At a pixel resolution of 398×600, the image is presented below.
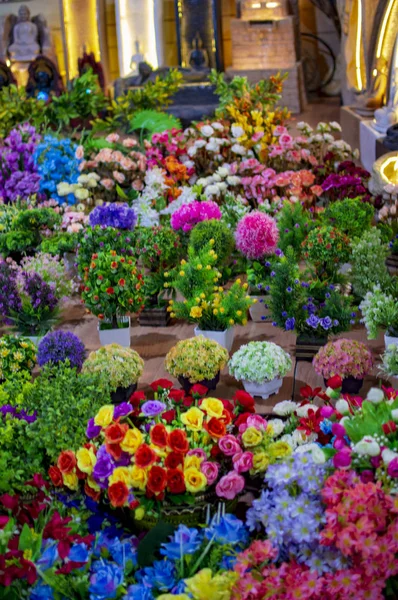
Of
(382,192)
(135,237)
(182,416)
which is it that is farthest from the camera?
(382,192)

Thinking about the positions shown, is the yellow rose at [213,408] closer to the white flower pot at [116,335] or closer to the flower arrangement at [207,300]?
the flower arrangement at [207,300]

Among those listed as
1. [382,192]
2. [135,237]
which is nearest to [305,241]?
[135,237]

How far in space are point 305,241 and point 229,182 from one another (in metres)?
1.08

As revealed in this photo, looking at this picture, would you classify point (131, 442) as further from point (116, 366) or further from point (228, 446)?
point (116, 366)

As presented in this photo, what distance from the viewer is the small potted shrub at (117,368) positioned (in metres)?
2.95

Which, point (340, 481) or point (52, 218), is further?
point (52, 218)

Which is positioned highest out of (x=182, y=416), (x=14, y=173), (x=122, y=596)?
(x=14, y=173)

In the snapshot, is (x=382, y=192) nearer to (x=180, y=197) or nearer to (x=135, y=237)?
(x=180, y=197)

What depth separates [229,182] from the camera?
4770mm

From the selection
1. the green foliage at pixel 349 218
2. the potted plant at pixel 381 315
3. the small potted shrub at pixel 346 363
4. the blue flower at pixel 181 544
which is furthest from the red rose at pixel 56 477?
the green foliage at pixel 349 218

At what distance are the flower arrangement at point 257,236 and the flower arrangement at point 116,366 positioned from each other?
993 mm

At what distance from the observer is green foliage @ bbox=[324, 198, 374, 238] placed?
411 cm

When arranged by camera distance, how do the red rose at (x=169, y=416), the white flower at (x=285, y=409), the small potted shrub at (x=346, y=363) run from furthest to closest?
the small potted shrub at (x=346, y=363)
the white flower at (x=285, y=409)
the red rose at (x=169, y=416)

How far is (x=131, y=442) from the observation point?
2.07m
